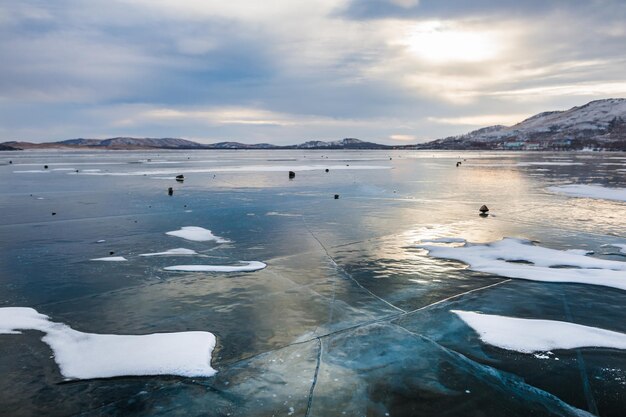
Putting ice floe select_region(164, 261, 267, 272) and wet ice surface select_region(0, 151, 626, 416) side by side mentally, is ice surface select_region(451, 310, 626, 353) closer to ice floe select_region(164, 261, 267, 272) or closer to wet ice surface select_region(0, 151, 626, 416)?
wet ice surface select_region(0, 151, 626, 416)

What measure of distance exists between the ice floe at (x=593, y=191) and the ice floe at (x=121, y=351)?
27160 mm

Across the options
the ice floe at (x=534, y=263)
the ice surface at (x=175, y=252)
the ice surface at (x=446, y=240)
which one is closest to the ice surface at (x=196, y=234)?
the ice surface at (x=175, y=252)

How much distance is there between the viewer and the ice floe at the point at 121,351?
21.1 ft

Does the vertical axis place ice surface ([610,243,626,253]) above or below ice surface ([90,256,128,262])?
below

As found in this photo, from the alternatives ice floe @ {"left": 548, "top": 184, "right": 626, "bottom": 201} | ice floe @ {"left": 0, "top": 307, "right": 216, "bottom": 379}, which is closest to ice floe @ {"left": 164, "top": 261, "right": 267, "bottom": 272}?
ice floe @ {"left": 0, "top": 307, "right": 216, "bottom": 379}

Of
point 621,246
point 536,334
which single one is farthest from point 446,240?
point 536,334

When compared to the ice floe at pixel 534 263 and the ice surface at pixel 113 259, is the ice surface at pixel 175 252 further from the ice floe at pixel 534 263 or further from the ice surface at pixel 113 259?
the ice floe at pixel 534 263

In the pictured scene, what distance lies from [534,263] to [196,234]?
11.2m

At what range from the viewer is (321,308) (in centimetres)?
883

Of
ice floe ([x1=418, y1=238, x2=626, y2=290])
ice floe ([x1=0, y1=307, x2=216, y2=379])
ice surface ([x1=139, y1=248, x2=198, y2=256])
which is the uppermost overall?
ice surface ([x1=139, y1=248, x2=198, y2=256])

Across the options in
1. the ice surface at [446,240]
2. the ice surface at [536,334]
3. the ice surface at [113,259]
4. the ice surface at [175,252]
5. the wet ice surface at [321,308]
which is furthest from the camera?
the ice surface at [446,240]

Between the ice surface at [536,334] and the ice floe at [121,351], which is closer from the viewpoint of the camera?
the ice floe at [121,351]

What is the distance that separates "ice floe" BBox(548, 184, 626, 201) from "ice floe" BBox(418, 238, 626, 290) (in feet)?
53.2

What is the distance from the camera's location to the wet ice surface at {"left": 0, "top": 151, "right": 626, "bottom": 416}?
5762 millimetres
